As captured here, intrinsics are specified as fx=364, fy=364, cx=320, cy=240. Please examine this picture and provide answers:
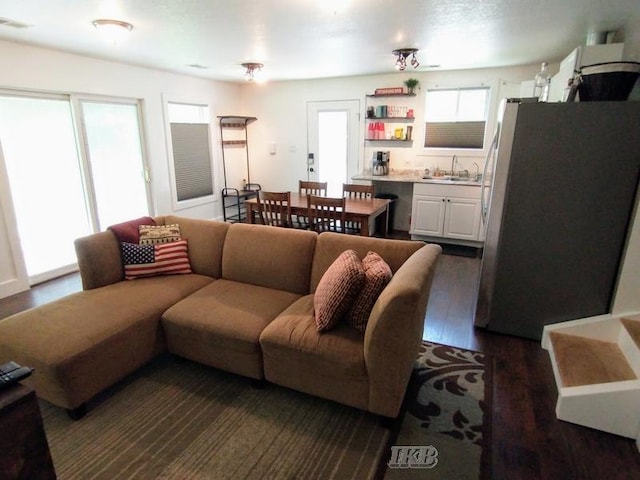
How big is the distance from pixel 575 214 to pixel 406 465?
1.95 meters

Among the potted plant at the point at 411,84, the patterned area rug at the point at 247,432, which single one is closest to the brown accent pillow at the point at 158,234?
the patterned area rug at the point at 247,432

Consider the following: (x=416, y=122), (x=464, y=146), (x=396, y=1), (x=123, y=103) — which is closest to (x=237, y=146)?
(x=123, y=103)

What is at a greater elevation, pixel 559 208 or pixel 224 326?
pixel 559 208

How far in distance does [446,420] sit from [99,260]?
2486 millimetres

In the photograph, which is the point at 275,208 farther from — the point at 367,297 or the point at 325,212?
the point at 367,297

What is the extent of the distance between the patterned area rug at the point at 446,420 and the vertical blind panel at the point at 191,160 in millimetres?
4372

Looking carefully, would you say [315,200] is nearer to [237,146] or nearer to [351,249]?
[351,249]

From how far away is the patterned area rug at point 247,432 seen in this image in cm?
168

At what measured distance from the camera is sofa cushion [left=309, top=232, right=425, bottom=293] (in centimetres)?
229

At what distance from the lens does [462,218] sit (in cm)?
470

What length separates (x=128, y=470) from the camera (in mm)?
1670

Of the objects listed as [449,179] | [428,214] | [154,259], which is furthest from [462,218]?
[154,259]

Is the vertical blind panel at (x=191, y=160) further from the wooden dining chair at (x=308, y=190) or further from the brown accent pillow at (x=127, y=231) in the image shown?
the brown accent pillow at (x=127, y=231)

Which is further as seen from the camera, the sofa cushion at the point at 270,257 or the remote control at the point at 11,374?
the sofa cushion at the point at 270,257
